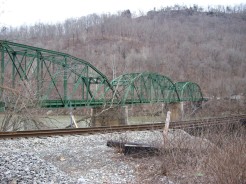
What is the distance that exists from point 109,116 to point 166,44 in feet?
323

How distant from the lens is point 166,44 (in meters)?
124

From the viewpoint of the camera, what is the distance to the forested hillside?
297ft

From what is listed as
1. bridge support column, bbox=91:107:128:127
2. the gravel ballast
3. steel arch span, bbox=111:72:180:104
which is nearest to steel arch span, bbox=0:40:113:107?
bridge support column, bbox=91:107:128:127

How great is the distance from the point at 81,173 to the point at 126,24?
138587 millimetres

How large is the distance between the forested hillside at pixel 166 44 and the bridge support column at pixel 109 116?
42556 mm

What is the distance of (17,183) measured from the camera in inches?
281

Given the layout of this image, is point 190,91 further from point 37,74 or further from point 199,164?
point 199,164

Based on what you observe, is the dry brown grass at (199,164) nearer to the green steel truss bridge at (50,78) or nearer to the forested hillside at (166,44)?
the green steel truss bridge at (50,78)

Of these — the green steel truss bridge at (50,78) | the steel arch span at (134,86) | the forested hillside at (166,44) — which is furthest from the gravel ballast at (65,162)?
the forested hillside at (166,44)

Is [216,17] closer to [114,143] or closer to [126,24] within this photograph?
[126,24]

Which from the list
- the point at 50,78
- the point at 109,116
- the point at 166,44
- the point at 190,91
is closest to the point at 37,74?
the point at 50,78

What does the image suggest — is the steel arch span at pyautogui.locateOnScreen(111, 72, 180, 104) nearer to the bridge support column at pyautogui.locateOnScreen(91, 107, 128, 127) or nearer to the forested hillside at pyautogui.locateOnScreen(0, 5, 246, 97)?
the bridge support column at pyautogui.locateOnScreen(91, 107, 128, 127)

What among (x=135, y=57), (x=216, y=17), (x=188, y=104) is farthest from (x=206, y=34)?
(x=188, y=104)

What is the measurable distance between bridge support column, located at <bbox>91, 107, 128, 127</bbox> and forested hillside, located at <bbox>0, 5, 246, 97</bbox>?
4256cm
